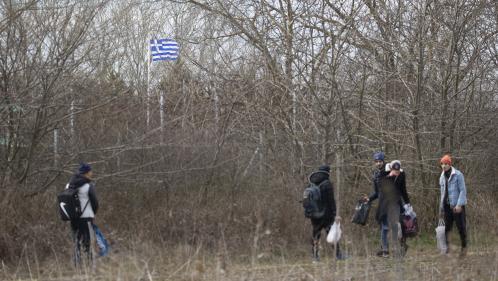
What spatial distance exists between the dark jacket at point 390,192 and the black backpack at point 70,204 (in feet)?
14.7

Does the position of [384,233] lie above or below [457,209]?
below

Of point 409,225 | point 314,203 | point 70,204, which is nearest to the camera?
point 70,204

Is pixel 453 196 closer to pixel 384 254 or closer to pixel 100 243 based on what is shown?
pixel 384 254

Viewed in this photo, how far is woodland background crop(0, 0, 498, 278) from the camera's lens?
1395cm

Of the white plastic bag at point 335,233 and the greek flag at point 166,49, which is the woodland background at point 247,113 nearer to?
the greek flag at point 166,49

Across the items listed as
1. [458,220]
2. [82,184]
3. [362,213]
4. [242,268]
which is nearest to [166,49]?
[362,213]

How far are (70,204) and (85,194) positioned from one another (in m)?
0.27

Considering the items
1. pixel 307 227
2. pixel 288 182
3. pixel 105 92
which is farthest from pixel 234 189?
pixel 105 92

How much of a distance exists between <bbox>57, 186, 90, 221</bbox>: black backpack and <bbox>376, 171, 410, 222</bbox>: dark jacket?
447 cm

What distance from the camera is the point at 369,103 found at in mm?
16484

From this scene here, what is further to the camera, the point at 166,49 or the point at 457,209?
the point at 166,49

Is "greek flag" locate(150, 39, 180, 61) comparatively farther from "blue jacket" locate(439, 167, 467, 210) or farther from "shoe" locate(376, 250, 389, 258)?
"blue jacket" locate(439, 167, 467, 210)

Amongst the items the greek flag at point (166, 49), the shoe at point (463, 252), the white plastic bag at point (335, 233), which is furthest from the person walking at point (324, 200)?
the greek flag at point (166, 49)

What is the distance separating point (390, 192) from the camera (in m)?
11.6
